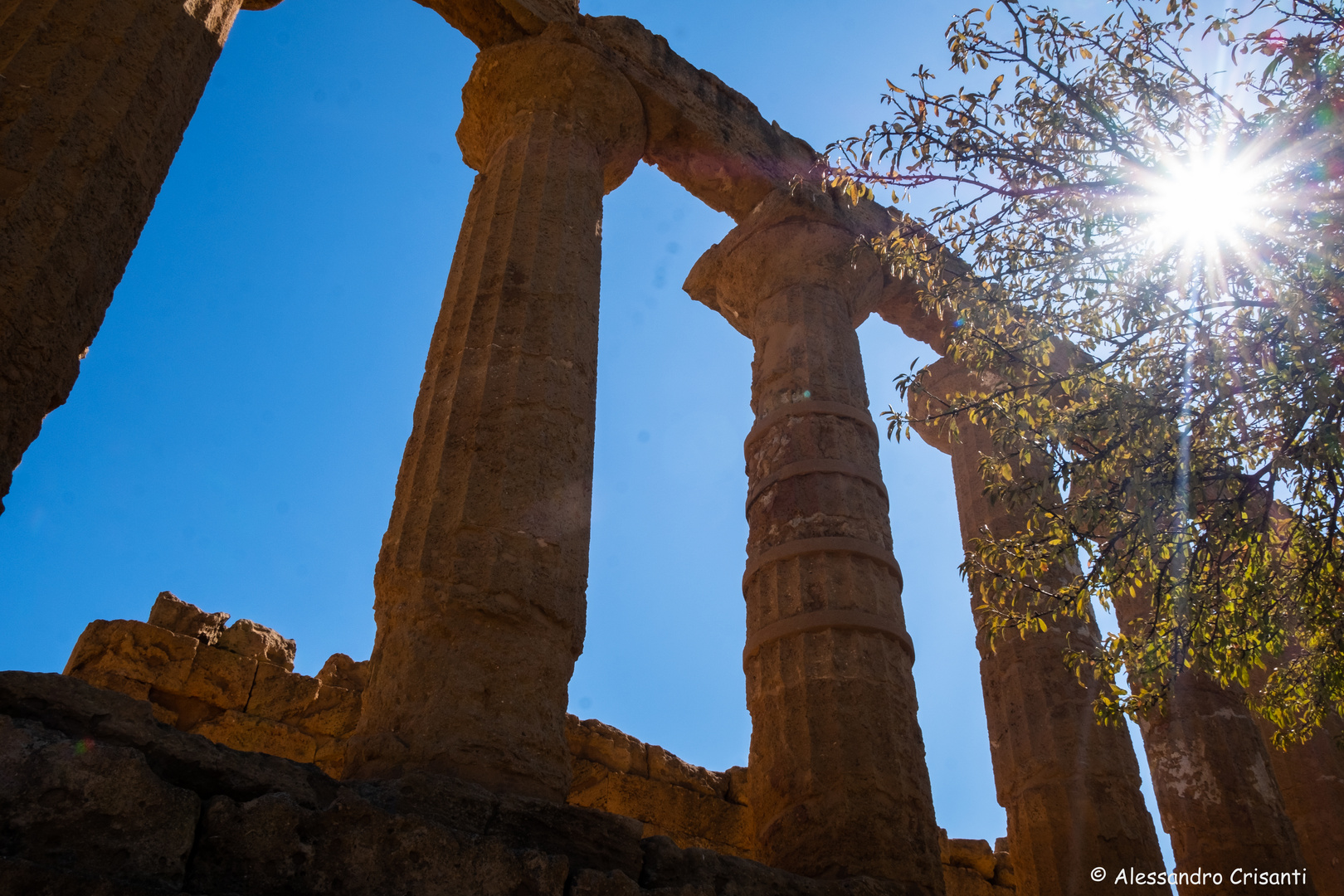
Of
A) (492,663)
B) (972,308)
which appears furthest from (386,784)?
(972,308)

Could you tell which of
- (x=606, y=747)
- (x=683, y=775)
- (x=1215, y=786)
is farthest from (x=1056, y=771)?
(x=606, y=747)

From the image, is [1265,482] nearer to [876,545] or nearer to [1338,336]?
[1338,336]

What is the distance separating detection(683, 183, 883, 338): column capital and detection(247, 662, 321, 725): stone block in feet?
15.6

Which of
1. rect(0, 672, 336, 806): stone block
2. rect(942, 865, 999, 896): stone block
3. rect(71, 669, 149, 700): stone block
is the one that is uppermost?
rect(71, 669, 149, 700): stone block

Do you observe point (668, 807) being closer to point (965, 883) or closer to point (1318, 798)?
point (965, 883)

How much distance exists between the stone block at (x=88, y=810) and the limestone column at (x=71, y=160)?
1.00m

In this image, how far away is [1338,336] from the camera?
4711 millimetres

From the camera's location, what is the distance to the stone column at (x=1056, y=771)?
726cm

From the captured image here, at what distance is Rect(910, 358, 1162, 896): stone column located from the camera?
7262 mm

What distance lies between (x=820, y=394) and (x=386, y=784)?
4.87m

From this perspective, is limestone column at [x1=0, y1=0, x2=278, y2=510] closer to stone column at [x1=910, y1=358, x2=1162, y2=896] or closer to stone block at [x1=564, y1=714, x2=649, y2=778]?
stone column at [x1=910, y1=358, x2=1162, y2=896]

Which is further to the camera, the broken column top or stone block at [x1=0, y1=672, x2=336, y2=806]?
the broken column top

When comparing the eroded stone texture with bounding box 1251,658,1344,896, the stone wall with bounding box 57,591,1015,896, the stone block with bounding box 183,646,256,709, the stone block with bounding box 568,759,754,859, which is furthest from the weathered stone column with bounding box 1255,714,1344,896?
the stone block with bounding box 183,646,256,709

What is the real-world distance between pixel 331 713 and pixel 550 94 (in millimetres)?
5071
